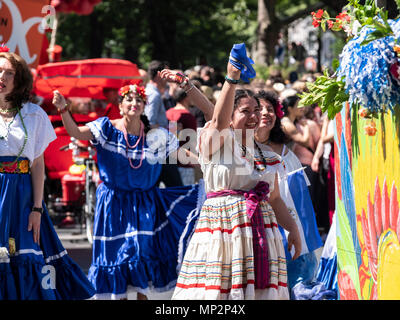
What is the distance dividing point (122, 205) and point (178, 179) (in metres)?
2.18

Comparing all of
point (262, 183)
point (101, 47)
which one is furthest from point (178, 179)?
point (101, 47)

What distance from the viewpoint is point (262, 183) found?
5160mm

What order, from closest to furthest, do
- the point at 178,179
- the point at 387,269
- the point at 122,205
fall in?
the point at 387,269 < the point at 122,205 < the point at 178,179

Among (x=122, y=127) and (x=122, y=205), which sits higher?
(x=122, y=127)

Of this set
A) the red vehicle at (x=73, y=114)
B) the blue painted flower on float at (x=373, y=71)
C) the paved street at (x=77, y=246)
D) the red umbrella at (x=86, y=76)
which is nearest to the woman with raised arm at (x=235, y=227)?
the blue painted flower on float at (x=373, y=71)

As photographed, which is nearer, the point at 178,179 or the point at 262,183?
the point at 262,183

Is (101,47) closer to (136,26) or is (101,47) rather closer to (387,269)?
(136,26)

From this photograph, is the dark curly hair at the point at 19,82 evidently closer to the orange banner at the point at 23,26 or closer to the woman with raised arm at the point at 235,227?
the woman with raised arm at the point at 235,227

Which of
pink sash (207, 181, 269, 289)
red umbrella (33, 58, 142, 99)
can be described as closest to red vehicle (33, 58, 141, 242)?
red umbrella (33, 58, 142, 99)

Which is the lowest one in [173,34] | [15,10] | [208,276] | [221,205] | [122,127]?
[208,276]

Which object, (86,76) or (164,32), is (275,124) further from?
(164,32)

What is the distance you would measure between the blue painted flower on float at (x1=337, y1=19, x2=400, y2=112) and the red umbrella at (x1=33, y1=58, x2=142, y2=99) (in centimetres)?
828

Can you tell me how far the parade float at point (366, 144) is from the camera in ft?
13.6

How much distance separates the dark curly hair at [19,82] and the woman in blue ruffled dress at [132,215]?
1602 millimetres
